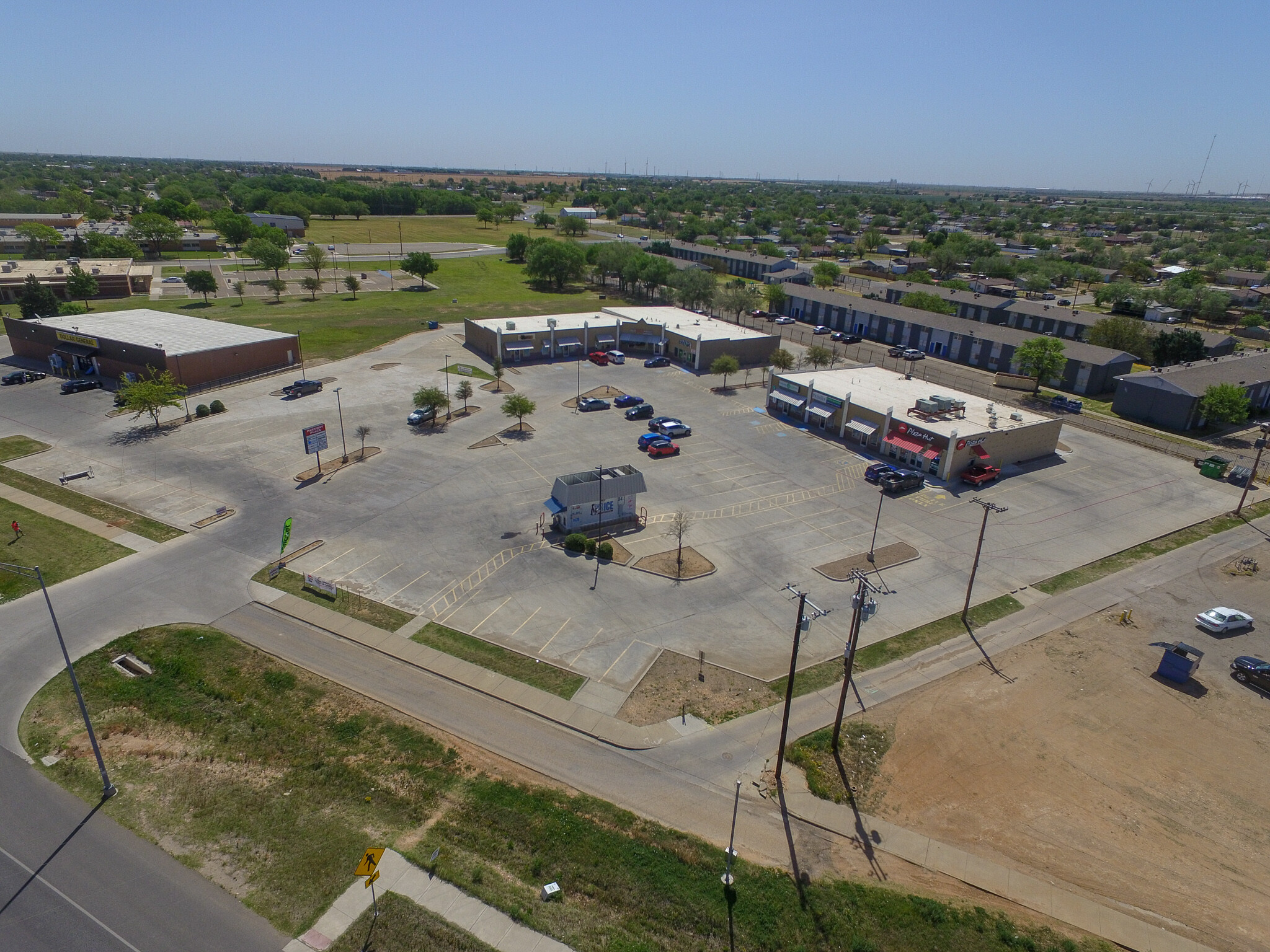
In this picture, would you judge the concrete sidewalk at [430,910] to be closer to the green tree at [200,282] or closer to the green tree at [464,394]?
the green tree at [464,394]

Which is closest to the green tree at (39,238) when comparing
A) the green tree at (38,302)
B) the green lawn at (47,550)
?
the green tree at (38,302)

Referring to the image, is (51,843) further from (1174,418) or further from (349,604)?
(1174,418)

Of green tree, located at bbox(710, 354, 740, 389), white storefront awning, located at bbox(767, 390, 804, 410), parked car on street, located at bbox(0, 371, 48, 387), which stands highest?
green tree, located at bbox(710, 354, 740, 389)

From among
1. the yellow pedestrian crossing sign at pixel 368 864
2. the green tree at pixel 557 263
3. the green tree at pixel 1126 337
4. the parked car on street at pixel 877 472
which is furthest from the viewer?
the green tree at pixel 557 263

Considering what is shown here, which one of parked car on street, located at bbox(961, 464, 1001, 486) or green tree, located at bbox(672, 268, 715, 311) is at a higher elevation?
green tree, located at bbox(672, 268, 715, 311)

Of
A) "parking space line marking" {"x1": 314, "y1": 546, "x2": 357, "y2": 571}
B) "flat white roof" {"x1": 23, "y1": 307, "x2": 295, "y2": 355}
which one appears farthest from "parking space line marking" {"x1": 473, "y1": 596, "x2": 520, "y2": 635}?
"flat white roof" {"x1": 23, "y1": 307, "x2": 295, "y2": 355}

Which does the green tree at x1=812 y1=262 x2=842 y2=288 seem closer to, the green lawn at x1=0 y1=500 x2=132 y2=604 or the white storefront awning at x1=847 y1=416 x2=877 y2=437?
the white storefront awning at x1=847 y1=416 x2=877 y2=437

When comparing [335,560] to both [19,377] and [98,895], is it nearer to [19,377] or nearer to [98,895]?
[98,895]
